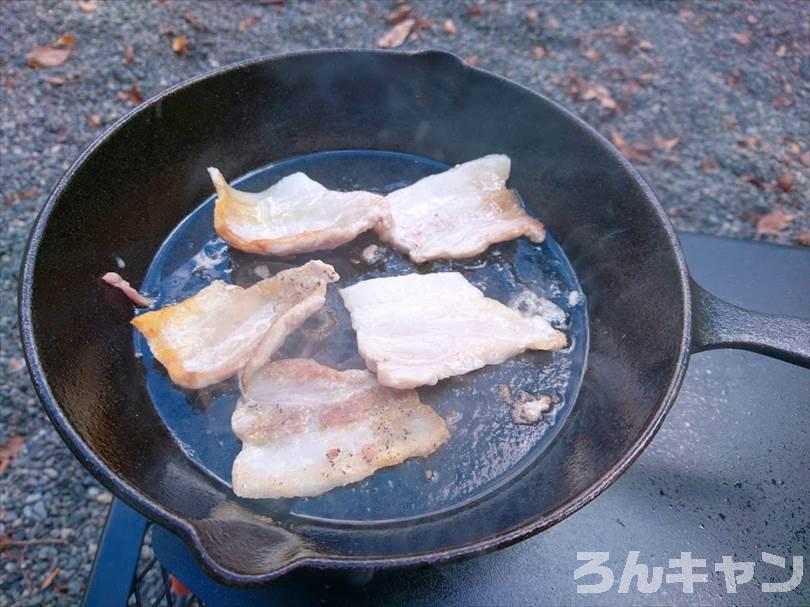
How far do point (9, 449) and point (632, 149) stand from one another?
11.7 ft

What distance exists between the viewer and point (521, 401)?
2008 mm

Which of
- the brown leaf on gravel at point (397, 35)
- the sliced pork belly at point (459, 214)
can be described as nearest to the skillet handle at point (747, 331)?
the sliced pork belly at point (459, 214)

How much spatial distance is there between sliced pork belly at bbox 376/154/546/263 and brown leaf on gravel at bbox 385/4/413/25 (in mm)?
2421

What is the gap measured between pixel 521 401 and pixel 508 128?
1143 millimetres

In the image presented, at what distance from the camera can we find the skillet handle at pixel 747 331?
1.73 metres

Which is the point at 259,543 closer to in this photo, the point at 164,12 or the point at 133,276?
the point at 133,276

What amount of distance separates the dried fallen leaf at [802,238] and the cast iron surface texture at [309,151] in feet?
5.89

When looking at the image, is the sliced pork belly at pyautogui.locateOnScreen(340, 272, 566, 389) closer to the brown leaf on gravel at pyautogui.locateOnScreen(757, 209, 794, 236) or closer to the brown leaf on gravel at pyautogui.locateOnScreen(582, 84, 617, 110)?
the brown leaf on gravel at pyautogui.locateOnScreen(757, 209, 794, 236)

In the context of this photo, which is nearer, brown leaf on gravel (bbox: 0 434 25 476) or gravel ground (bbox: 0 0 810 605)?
brown leaf on gravel (bbox: 0 434 25 476)

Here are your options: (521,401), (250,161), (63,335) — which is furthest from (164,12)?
(521,401)

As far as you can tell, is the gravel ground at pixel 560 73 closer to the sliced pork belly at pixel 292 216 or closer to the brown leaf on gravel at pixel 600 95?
the brown leaf on gravel at pixel 600 95

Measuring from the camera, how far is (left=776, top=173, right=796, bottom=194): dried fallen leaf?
12.2 ft

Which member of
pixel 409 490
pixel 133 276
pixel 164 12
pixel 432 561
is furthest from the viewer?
pixel 164 12

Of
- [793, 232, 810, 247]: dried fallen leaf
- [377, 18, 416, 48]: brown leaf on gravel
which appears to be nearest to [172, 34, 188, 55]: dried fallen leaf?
[377, 18, 416, 48]: brown leaf on gravel
